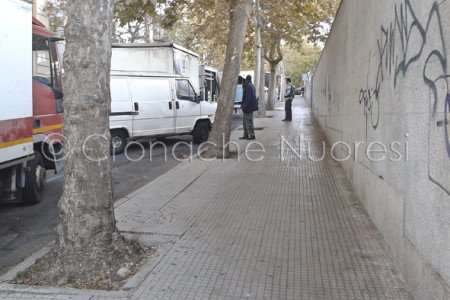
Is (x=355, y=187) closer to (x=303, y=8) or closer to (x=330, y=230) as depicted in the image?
(x=330, y=230)

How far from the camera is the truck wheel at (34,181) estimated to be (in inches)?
Result: 295

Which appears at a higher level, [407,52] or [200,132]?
[407,52]

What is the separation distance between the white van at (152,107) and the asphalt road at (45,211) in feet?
2.81

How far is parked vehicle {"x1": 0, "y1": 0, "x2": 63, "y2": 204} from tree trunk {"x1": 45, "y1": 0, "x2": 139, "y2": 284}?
7.48 feet

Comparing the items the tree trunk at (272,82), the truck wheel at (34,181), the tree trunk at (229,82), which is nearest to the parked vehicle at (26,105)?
the truck wheel at (34,181)

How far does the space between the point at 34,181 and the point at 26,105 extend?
1.26m

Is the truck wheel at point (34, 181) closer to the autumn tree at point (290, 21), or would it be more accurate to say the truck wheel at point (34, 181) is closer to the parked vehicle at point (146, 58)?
the parked vehicle at point (146, 58)

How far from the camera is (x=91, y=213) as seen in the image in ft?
15.1

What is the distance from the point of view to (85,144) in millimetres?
4590

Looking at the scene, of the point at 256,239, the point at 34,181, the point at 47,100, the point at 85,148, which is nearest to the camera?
the point at 85,148

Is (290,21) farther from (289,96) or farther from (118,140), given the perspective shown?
(118,140)

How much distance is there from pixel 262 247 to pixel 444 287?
2.35 metres

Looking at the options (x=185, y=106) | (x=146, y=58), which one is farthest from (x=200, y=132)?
(x=146, y=58)

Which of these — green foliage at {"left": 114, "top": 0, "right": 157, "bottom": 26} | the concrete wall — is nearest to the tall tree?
the concrete wall
